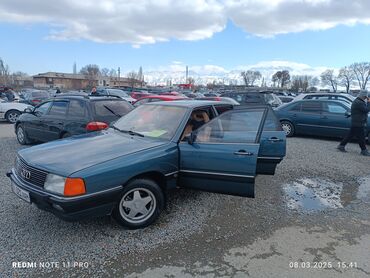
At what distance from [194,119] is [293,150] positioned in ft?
16.7

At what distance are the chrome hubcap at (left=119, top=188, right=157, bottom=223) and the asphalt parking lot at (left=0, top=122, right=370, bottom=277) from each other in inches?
7.0

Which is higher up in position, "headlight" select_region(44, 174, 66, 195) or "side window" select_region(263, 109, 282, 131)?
"side window" select_region(263, 109, 282, 131)

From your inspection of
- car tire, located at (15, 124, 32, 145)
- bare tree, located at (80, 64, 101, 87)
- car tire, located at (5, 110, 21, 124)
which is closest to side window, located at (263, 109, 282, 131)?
car tire, located at (15, 124, 32, 145)

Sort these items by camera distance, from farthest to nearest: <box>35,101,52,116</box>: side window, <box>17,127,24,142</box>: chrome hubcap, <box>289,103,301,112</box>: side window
Result: <box>289,103,301,112</box>: side window, <box>17,127,24,142</box>: chrome hubcap, <box>35,101,52,116</box>: side window

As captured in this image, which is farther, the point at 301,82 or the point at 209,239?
the point at 301,82

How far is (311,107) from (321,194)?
6.29 meters

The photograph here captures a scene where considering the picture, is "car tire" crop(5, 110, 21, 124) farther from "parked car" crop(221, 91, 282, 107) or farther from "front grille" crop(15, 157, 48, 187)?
"front grille" crop(15, 157, 48, 187)

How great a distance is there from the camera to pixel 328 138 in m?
11.0

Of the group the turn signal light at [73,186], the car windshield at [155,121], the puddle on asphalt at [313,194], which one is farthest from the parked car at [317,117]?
the turn signal light at [73,186]

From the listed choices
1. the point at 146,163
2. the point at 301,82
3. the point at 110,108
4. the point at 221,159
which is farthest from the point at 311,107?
the point at 301,82

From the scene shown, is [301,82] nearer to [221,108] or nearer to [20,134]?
[20,134]

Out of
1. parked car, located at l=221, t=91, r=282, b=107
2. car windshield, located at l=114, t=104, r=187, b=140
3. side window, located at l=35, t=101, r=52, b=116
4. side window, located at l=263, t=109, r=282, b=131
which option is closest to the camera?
car windshield, located at l=114, t=104, r=187, b=140

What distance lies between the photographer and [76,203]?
121 inches

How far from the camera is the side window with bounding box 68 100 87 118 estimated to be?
671cm
